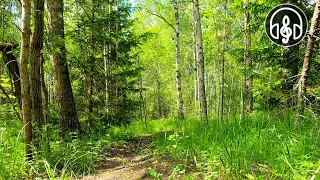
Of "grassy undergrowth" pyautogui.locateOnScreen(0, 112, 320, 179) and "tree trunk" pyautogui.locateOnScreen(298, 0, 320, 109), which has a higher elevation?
"tree trunk" pyautogui.locateOnScreen(298, 0, 320, 109)

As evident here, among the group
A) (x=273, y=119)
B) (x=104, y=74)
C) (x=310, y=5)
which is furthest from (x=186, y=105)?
(x=273, y=119)

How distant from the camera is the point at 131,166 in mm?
3211

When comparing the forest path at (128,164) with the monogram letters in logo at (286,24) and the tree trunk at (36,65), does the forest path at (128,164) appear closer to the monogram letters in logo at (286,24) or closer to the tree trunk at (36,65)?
the tree trunk at (36,65)

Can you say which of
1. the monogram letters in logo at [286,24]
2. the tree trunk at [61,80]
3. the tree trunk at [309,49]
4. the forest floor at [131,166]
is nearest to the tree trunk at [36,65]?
the forest floor at [131,166]

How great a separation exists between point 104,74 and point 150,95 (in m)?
19.5

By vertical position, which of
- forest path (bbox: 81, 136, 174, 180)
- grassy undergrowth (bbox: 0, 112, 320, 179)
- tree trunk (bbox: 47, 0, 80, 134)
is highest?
tree trunk (bbox: 47, 0, 80, 134)

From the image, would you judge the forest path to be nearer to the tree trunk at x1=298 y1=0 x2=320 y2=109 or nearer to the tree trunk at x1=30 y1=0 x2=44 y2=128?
the tree trunk at x1=30 y1=0 x2=44 y2=128

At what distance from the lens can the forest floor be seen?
2.58m

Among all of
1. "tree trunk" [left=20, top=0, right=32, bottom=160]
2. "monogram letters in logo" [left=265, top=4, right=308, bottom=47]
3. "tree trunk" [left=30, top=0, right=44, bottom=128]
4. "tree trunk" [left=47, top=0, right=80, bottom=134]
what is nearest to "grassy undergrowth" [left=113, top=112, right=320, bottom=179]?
"tree trunk" [left=20, top=0, right=32, bottom=160]

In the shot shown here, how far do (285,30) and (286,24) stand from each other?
20cm

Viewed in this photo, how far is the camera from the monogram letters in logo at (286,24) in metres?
5.55

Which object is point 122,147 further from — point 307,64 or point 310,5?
point 310,5

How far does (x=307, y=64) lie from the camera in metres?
3.28

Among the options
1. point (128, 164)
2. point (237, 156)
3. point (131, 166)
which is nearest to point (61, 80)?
point (131, 166)
